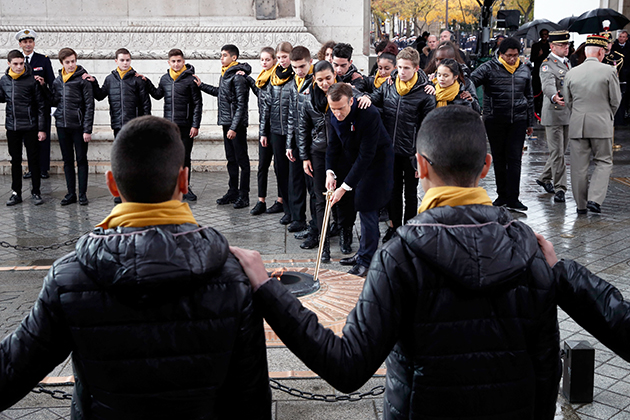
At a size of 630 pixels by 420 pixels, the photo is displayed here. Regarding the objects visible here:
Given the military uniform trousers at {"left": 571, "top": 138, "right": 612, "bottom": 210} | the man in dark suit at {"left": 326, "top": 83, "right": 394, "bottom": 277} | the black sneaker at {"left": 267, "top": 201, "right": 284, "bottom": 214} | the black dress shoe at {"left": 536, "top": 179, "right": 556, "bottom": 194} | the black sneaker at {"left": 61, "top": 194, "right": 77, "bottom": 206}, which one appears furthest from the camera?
the black dress shoe at {"left": 536, "top": 179, "right": 556, "bottom": 194}

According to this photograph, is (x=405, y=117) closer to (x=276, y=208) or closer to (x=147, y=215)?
(x=276, y=208)

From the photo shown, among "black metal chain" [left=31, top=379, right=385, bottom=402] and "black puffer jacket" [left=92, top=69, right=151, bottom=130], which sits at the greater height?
"black puffer jacket" [left=92, top=69, right=151, bottom=130]

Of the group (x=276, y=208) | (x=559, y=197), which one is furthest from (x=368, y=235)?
(x=559, y=197)

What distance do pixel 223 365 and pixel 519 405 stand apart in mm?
909

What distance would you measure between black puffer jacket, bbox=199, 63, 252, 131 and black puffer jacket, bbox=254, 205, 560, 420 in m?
7.68

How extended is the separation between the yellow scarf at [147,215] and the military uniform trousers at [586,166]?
7.85 metres

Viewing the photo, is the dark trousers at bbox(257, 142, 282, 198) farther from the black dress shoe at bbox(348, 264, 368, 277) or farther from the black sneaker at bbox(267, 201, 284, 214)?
the black dress shoe at bbox(348, 264, 368, 277)

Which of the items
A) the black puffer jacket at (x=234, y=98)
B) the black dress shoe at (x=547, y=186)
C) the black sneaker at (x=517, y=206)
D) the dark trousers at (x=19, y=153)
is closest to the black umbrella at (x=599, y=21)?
the black dress shoe at (x=547, y=186)

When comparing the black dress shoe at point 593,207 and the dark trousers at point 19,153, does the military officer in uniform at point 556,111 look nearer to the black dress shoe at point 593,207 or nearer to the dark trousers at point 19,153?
the black dress shoe at point 593,207

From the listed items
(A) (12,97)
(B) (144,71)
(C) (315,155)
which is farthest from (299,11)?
(C) (315,155)

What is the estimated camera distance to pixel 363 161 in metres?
6.53

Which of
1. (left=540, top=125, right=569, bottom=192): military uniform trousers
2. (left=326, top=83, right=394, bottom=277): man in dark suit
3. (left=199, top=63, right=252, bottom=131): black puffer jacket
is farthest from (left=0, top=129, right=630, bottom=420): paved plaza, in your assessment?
(left=199, top=63, right=252, bottom=131): black puffer jacket

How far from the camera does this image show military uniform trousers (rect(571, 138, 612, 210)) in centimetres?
907

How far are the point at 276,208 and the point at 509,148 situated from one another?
312 centimetres
